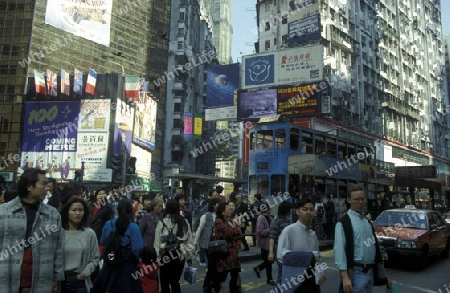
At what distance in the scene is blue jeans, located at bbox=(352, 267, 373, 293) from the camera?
382 centimetres

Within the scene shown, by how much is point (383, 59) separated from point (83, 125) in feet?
136

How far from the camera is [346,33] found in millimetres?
45625

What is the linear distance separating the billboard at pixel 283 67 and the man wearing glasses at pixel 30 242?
27.1m

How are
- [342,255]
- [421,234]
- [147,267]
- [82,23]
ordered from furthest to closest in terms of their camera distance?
[82,23], [421,234], [147,267], [342,255]

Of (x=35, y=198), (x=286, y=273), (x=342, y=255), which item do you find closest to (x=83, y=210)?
(x=35, y=198)

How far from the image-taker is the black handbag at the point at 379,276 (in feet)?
12.7

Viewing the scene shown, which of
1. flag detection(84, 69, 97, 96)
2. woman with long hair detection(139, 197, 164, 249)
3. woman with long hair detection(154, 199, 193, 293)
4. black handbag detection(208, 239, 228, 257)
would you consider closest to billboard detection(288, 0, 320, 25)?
flag detection(84, 69, 97, 96)

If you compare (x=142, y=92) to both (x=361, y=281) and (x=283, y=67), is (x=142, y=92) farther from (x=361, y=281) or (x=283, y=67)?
(x=361, y=281)

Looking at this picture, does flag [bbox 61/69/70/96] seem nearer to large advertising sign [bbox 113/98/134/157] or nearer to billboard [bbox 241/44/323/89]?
large advertising sign [bbox 113/98/134/157]

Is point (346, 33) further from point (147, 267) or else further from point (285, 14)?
point (147, 267)

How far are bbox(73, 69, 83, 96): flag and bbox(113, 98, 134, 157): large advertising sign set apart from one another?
12.5 feet

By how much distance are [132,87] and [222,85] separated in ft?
32.4

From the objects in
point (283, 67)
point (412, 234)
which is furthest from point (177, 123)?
point (412, 234)

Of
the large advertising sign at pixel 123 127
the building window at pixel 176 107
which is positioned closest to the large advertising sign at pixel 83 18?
the large advertising sign at pixel 123 127
